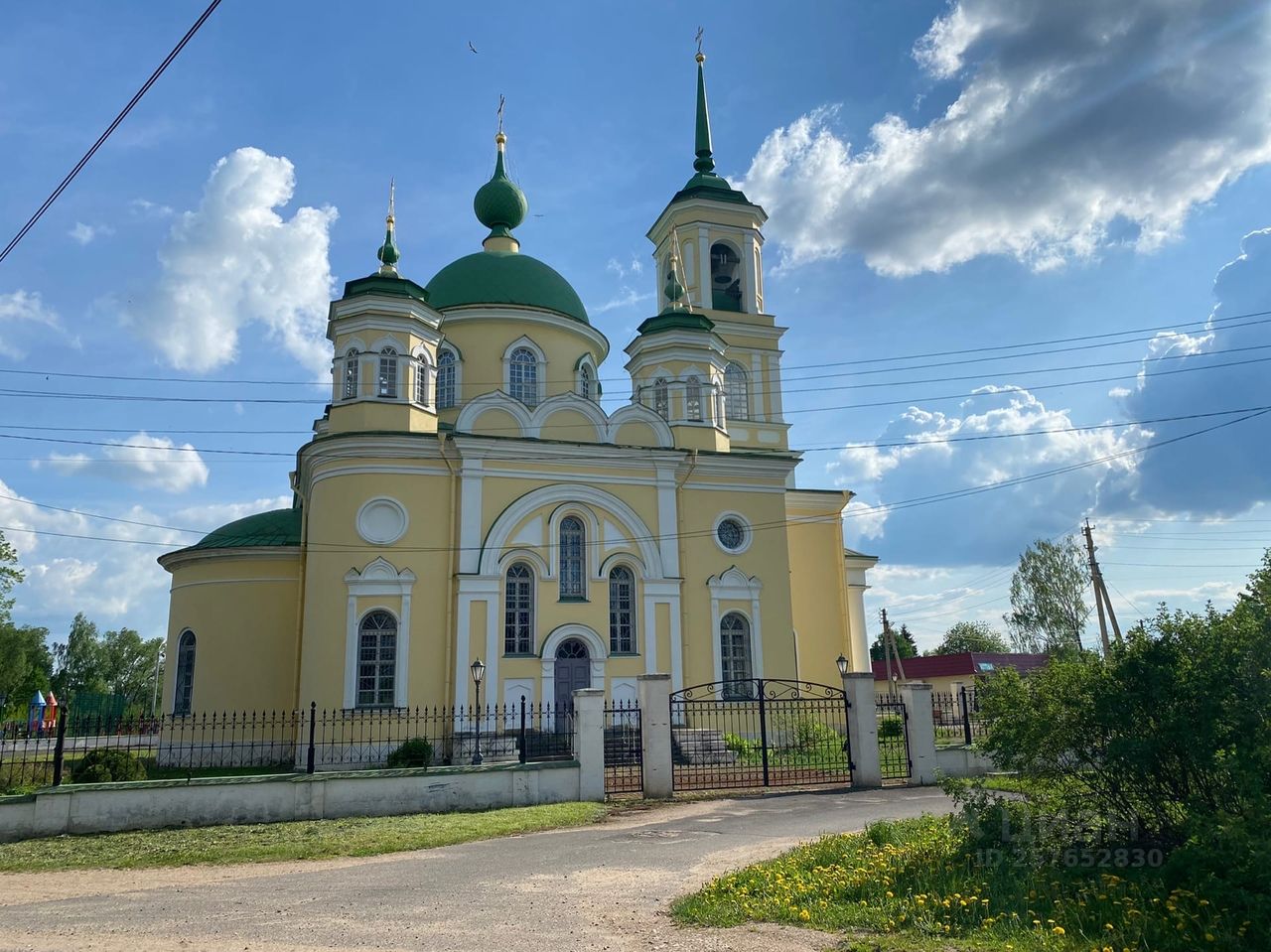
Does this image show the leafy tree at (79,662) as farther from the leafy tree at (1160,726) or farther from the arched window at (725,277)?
the leafy tree at (1160,726)

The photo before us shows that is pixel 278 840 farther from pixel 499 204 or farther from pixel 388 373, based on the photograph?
pixel 499 204

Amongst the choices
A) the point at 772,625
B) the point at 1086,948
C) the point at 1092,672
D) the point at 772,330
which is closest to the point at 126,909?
the point at 1086,948

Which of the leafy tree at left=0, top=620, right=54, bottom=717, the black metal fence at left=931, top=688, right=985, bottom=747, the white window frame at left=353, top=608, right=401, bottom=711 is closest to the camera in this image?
the black metal fence at left=931, top=688, right=985, bottom=747

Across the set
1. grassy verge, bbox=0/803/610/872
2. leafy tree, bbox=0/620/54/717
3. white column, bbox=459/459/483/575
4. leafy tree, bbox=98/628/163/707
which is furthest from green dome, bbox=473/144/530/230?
leafy tree, bbox=98/628/163/707

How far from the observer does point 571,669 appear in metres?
21.4

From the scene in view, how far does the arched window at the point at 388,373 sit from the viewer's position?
21.6 metres

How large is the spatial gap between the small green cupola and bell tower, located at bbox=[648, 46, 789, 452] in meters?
4.55

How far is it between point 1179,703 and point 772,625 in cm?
1578

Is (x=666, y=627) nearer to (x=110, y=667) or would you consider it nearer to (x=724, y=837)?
(x=724, y=837)

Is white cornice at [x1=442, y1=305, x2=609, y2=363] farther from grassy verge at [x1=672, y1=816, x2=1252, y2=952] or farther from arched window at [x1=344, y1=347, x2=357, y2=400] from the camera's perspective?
grassy verge at [x1=672, y1=816, x2=1252, y2=952]

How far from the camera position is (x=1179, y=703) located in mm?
7727

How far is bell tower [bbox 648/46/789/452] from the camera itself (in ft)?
89.2

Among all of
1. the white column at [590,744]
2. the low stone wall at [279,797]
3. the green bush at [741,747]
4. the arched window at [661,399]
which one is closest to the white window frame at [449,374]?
the arched window at [661,399]

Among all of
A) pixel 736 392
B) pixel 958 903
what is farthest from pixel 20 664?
pixel 958 903
